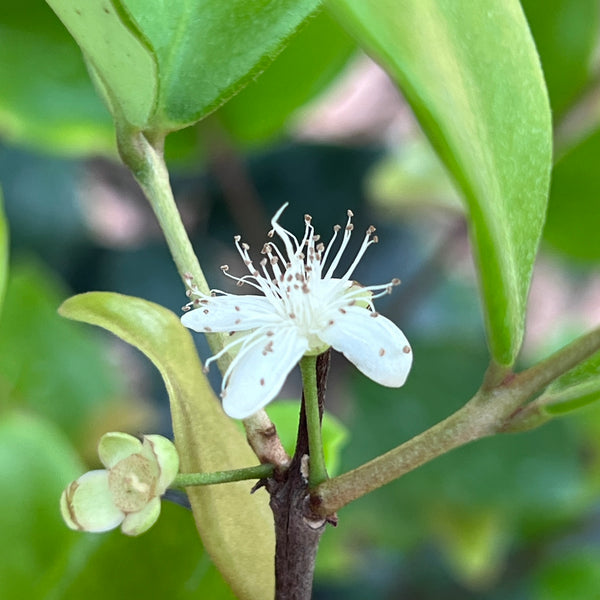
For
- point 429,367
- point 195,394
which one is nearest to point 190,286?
point 195,394

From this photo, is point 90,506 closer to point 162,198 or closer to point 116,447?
point 116,447

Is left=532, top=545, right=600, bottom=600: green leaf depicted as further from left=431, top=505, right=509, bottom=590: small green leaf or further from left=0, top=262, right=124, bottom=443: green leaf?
left=0, top=262, right=124, bottom=443: green leaf

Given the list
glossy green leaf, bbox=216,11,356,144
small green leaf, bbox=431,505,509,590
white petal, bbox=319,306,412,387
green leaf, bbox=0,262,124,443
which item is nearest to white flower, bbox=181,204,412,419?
white petal, bbox=319,306,412,387

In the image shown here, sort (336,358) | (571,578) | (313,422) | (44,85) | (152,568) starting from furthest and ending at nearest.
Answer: (336,358)
(571,578)
(44,85)
(152,568)
(313,422)

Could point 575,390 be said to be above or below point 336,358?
below

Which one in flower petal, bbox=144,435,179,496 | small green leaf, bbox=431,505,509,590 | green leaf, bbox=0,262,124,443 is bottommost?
flower petal, bbox=144,435,179,496

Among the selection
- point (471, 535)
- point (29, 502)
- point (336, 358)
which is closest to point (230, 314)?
point (29, 502)
